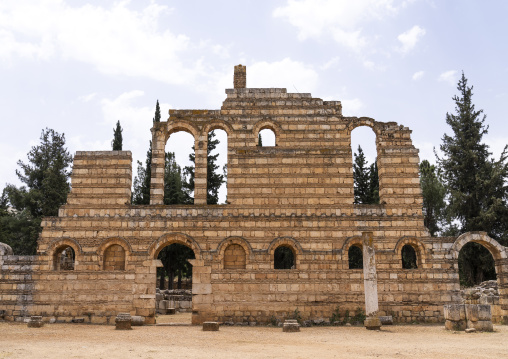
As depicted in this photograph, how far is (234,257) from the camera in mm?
16922

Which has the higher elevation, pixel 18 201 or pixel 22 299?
pixel 18 201

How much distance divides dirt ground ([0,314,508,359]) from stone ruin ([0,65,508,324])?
1360 mm

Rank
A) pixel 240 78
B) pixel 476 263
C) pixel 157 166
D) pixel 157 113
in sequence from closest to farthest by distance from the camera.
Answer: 1. pixel 157 166
2. pixel 240 78
3. pixel 476 263
4. pixel 157 113

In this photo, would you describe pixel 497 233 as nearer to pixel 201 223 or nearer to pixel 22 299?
pixel 201 223

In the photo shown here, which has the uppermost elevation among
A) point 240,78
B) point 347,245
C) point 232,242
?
point 240,78

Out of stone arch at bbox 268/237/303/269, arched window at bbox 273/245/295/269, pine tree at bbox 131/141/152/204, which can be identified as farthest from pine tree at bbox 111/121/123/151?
stone arch at bbox 268/237/303/269

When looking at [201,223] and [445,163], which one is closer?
[201,223]

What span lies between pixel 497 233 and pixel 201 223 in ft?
65.2

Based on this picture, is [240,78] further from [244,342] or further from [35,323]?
[35,323]

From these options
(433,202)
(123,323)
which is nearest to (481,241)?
(123,323)

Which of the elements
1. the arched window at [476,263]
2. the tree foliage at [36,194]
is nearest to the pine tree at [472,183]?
the arched window at [476,263]

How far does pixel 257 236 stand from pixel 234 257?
121 cm

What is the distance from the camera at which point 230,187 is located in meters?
17.4

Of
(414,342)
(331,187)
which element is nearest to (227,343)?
(414,342)
